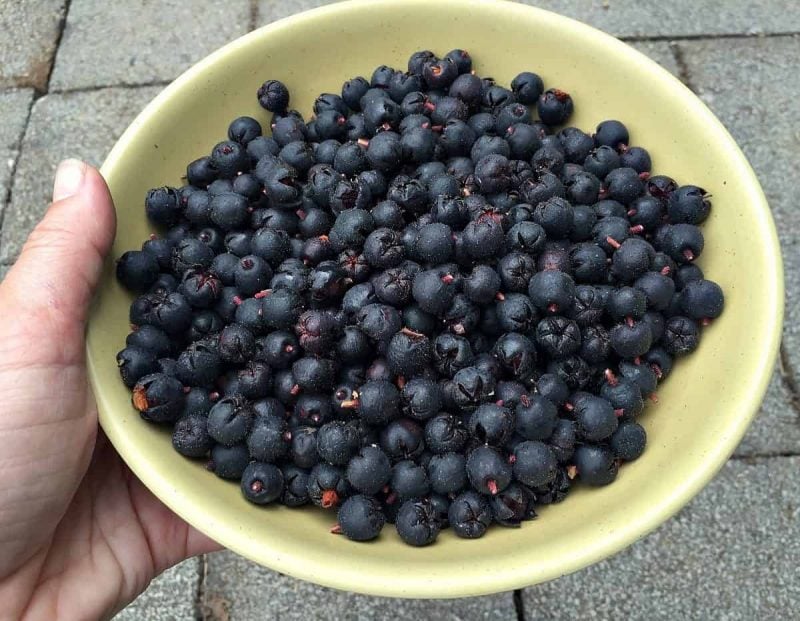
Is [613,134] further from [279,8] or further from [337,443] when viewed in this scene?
[279,8]

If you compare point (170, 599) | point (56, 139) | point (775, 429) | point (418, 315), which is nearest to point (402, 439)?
point (418, 315)

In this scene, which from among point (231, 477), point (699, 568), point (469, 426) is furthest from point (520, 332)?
point (699, 568)

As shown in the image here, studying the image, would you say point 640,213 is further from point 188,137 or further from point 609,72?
point 188,137

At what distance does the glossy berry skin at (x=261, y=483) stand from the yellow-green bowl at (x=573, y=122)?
19mm

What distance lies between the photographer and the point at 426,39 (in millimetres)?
1363

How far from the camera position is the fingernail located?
112cm

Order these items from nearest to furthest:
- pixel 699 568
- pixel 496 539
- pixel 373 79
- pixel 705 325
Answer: pixel 496 539
pixel 705 325
pixel 373 79
pixel 699 568

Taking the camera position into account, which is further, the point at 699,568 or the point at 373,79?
the point at 699,568

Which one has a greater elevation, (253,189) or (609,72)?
(609,72)

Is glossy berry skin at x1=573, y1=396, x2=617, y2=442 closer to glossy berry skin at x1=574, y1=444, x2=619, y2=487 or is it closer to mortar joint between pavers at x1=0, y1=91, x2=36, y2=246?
glossy berry skin at x1=574, y1=444, x2=619, y2=487

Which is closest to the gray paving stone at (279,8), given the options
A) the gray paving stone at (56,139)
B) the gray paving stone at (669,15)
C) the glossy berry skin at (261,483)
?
the gray paving stone at (669,15)

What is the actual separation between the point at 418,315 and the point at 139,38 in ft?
5.61

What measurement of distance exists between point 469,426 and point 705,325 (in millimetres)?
384

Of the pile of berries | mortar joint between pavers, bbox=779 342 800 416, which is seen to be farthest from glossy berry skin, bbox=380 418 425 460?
mortar joint between pavers, bbox=779 342 800 416
